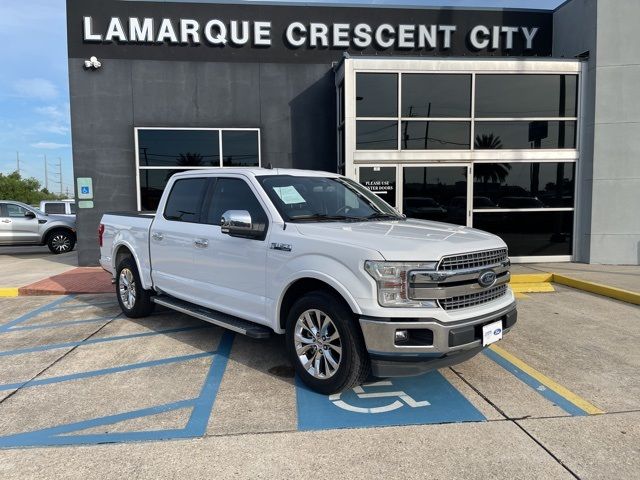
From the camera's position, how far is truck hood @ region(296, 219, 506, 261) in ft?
11.5

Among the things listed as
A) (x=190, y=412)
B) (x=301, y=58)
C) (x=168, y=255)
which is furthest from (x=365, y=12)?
(x=190, y=412)

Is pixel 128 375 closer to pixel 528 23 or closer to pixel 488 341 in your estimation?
pixel 488 341

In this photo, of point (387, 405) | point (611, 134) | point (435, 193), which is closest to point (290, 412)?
point (387, 405)

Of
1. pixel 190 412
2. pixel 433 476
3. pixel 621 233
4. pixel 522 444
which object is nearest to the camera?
pixel 433 476

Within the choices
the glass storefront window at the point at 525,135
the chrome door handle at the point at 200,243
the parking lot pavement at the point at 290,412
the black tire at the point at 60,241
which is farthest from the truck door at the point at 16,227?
the glass storefront window at the point at 525,135

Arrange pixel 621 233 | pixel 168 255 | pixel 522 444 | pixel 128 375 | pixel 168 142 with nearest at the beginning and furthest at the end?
pixel 522 444 → pixel 128 375 → pixel 168 255 → pixel 621 233 → pixel 168 142

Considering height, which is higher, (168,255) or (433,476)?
(168,255)

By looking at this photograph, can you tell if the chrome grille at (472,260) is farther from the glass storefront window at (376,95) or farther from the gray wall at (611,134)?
the gray wall at (611,134)

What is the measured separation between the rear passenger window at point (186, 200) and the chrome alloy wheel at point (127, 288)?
4.02 feet

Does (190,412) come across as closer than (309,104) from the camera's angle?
Yes

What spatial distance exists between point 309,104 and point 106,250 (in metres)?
6.30

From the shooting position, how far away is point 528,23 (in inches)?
460

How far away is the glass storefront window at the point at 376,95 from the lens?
10.2m

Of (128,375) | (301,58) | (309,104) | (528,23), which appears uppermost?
(528,23)
